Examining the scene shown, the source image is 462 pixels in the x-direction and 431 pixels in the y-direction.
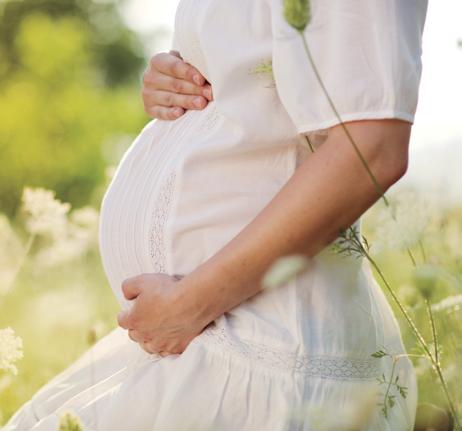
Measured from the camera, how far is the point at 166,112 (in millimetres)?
1868

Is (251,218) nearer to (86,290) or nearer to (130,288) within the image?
(130,288)

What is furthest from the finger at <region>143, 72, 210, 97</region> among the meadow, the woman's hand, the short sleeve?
the meadow

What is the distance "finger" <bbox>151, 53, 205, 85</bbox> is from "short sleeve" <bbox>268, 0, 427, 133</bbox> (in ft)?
1.00

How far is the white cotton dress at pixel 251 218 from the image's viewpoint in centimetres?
145

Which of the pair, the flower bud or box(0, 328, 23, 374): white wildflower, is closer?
the flower bud

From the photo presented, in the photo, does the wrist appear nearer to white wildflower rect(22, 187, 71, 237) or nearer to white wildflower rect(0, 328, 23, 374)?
white wildflower rect(0, 328, 23, 374)

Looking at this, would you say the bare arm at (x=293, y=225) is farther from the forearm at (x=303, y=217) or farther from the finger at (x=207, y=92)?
the finger at (x=207, y=92)

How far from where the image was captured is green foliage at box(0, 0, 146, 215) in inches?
547

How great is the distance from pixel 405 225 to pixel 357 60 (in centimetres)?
26

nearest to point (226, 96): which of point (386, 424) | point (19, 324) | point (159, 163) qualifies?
point (159, 163)

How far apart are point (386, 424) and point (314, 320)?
229 millimetres

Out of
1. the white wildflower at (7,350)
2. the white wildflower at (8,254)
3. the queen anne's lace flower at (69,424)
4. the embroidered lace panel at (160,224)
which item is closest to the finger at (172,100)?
the embroidered lace panel at (160,224)

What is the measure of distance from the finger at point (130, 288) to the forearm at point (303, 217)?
5.9 inches

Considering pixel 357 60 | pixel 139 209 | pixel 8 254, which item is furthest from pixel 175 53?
pixel 8 254
